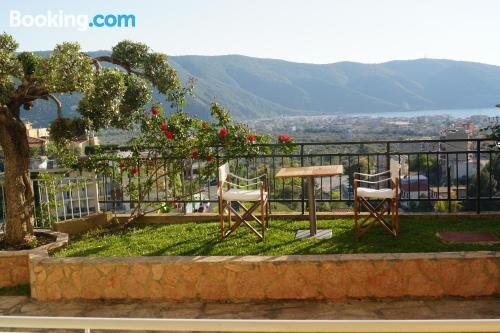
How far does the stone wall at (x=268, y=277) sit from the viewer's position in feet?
16.5

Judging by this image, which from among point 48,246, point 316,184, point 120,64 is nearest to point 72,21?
point 120,64

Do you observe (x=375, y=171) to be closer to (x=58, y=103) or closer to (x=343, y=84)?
(x=58, y=103)

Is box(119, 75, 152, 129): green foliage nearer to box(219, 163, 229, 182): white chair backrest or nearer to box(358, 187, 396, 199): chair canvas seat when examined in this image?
box(219, 163, 229, 182): white chair backrest

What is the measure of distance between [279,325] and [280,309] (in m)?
3.42

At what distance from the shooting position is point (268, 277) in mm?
5188

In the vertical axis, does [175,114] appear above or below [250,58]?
below

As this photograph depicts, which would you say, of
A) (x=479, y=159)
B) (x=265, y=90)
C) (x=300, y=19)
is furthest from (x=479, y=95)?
(x=479, y=159)

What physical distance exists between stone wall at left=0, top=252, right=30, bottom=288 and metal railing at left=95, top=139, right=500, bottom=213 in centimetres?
214

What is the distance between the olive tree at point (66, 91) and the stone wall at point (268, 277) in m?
1.37

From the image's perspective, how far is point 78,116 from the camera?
244 inches

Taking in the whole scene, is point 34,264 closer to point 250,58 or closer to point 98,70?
point 98,70

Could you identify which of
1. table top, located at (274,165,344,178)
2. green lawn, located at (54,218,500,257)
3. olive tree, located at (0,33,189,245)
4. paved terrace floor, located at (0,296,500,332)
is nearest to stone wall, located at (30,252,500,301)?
paved terrace floor, located at (0,296,500,332)

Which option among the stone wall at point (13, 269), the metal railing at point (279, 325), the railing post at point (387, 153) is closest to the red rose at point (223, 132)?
the railing post at point (387, 153)

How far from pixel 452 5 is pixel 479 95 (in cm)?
8384
